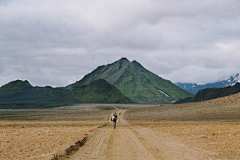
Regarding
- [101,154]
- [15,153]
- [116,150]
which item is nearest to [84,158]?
[101,154]

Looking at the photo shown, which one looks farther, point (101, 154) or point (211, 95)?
point (211, 95)

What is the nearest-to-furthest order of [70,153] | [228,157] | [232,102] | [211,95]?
[228,157] < [70,153] < [232,102] < [211,95]

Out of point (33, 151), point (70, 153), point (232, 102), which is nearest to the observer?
point (70, 153)

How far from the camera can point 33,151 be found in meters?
15.1

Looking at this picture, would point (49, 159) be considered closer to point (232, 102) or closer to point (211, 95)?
point (232, 102)

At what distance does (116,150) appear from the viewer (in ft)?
48.6

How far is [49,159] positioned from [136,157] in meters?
4.72

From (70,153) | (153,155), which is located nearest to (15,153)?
(70,153)

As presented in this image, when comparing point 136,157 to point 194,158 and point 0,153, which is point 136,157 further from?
point 0,153

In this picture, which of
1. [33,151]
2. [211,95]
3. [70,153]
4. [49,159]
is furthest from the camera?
[211,95]

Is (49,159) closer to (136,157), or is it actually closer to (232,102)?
(136,157)

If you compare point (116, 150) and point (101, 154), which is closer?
point (101, 154)

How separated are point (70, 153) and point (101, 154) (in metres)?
2.04

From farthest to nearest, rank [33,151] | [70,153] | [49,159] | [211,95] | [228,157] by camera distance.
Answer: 1. [211,95]
2. [33,151]
3. [70,153]
4. [228,157]
5. [49,159]
